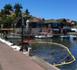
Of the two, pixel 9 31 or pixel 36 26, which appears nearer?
pixel 9 31

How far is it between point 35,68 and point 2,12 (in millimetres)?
158307

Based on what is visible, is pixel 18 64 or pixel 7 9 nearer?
pixel 18 64

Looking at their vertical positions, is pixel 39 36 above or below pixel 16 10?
below

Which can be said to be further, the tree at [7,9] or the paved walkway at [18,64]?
the tree at [7,9]

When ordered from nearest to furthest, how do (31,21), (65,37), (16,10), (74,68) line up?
(74,68) < (65,37) < (31,21) < (16,10)

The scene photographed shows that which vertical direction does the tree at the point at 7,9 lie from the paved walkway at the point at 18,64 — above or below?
above

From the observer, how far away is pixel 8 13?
6959 inches

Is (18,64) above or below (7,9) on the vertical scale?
below

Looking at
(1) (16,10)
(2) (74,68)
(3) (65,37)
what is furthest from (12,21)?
(2) (74,68)

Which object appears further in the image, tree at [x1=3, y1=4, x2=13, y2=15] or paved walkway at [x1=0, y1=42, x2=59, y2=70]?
tree at [x1=3, y1=4, x2=13, y2=15]

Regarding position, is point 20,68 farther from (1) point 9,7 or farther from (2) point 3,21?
(1) point 9,7

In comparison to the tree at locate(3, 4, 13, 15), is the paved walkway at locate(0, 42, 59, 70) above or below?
below

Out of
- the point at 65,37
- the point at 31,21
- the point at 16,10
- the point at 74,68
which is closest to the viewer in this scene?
the point at 74,68

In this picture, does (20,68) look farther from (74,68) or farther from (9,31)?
(9,31)
